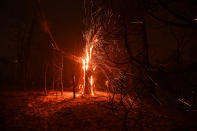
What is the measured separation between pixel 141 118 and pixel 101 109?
129 centimetres

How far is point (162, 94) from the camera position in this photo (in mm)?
9289

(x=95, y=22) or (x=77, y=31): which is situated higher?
(x=77, y=31)

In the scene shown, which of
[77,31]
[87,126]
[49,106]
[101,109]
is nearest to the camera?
[87,126]

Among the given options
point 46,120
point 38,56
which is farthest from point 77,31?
point 46,120

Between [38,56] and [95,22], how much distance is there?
17254 millimetres

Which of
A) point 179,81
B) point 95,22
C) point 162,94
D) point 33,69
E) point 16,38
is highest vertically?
point 16,38

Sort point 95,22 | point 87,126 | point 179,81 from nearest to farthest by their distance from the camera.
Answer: point 87,126, point 95,22, point 179,81

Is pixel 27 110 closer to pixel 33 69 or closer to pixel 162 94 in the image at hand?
pixel 162 94

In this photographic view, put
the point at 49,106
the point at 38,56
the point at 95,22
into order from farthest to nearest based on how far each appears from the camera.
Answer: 1. the point at 38,56
2. the point at 95,22
3. the point at 49,106

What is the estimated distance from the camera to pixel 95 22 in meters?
5.76

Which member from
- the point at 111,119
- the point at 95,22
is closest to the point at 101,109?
the point at 111,119

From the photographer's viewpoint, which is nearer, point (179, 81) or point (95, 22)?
point (95, 22)

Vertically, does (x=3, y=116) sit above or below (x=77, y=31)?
below

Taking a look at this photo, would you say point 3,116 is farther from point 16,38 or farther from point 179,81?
point 16,38
